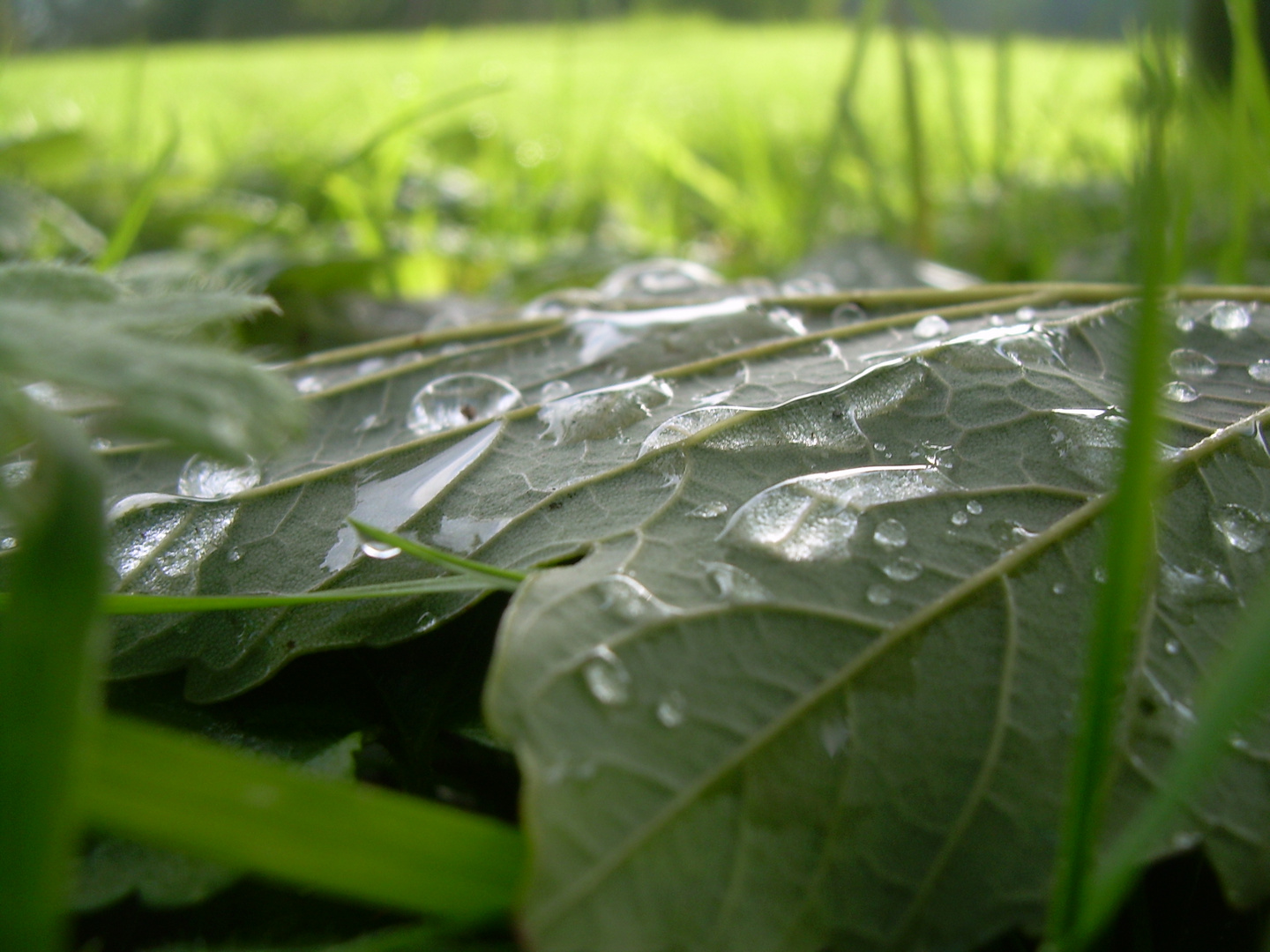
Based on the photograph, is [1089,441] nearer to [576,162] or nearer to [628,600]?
[628,600]

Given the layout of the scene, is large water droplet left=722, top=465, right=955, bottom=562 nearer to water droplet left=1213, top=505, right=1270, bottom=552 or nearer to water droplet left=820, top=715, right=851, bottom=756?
water droplet left=820, top=715, right=851, bottom=756

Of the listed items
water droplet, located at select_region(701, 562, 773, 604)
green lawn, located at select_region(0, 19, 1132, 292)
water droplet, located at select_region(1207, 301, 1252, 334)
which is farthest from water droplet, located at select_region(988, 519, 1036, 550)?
green lawn, located at select_region(0, 19, 1132, 292)

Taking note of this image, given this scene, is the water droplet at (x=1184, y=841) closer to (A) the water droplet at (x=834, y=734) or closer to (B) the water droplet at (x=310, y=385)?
(A) the water droplet at (x=834, y=734)

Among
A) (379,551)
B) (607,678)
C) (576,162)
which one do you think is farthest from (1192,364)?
(576,162)

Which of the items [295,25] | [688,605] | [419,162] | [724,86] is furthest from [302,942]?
[295,25]

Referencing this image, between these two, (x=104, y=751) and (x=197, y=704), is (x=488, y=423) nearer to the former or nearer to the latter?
(x=197, y=704)
